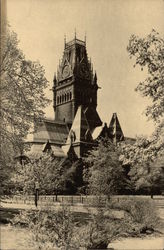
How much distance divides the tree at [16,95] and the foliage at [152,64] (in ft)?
6.11

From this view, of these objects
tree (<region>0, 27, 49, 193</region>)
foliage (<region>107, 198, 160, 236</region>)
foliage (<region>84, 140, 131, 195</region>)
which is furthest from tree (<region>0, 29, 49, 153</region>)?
foliage (<region>107, 198, 160, 236</region>)

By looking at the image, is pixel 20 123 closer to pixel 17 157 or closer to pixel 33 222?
pixel 17 157

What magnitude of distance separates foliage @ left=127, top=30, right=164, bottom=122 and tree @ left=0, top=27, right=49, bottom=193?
6.11 feet

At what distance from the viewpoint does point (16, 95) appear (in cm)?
751

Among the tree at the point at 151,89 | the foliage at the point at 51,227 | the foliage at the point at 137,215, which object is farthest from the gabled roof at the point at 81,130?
the foliage at the point at 51,227

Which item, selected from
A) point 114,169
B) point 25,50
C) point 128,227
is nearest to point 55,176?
point 114,169

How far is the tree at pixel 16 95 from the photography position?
282 inches

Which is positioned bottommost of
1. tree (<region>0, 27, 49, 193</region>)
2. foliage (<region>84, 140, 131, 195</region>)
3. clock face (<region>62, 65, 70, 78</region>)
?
foliage (<region>84, 140, 131, 195</region>)

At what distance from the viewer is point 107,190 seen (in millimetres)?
8164

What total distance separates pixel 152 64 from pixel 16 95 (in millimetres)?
2736

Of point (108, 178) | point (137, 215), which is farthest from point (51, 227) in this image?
point (108, 178)

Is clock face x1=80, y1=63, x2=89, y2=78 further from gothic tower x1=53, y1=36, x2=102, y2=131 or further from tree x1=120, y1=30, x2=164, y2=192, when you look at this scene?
tree x1=120, y1=30, x2=164, y2=192

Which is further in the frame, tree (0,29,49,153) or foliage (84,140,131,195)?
foliage (84,140,131,195)

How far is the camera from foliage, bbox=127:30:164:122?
23.9ft
